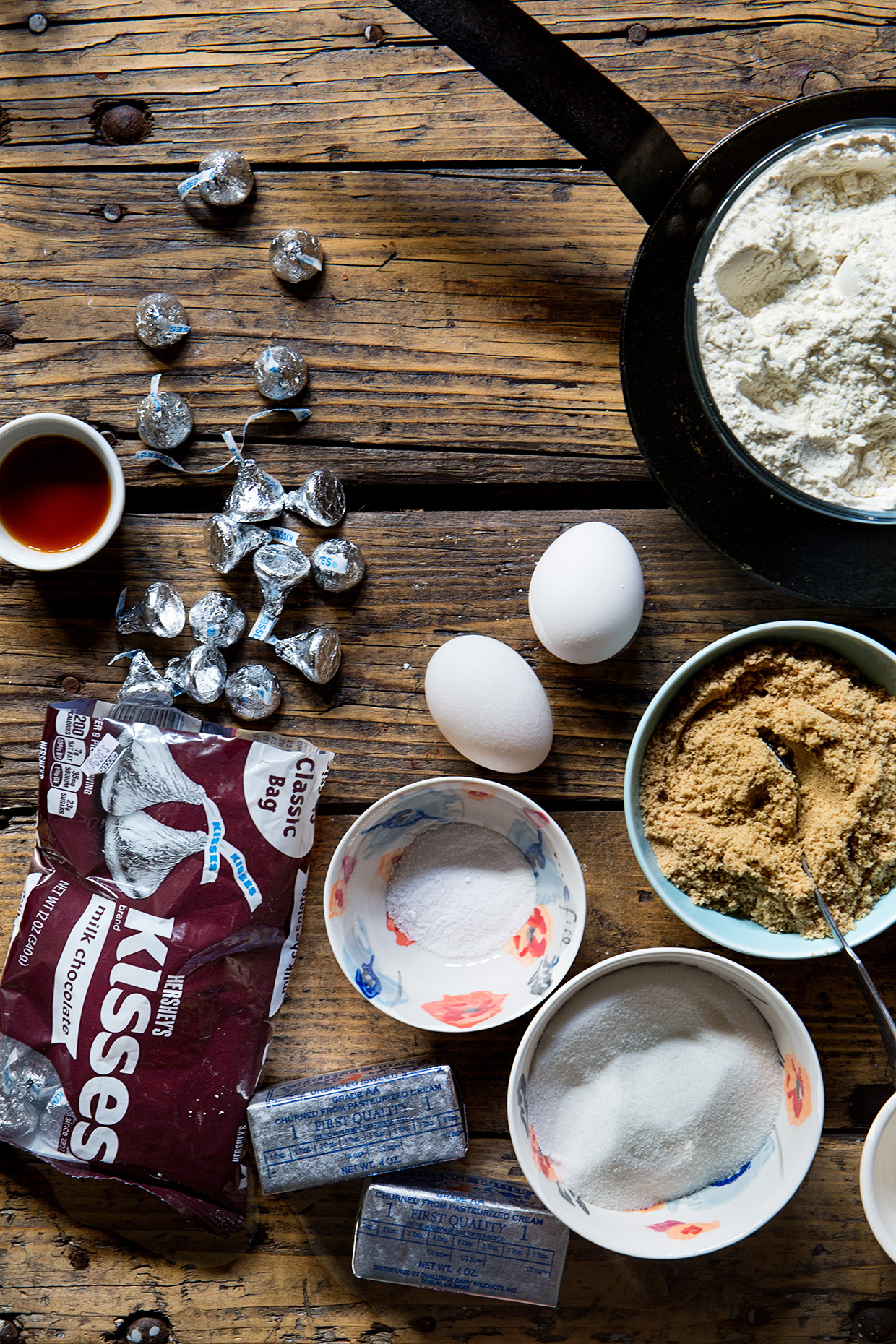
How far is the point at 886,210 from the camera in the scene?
71 centimetres

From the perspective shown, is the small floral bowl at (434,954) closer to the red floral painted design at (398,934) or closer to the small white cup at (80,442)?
the red floral painted design at (398,934)


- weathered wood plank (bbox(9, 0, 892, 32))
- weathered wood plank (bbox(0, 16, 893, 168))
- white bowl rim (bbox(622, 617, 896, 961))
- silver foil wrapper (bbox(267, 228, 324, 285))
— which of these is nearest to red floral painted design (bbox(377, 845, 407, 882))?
white bowl rim (bbox(622, 617, 896, 961))

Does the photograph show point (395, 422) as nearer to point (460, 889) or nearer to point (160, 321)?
point (160, 321)

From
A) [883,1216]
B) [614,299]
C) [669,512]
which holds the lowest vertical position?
[883,1216]

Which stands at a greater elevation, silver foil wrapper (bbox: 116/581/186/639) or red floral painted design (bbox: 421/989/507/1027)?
silver foil wrapper (bbox: 116/581/186/639)

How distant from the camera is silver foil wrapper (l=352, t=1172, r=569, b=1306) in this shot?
776 millimetres

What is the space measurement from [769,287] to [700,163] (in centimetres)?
12

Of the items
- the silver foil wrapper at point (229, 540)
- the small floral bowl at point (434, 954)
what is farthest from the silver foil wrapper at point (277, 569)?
the small floral bowl at point (434, 954)

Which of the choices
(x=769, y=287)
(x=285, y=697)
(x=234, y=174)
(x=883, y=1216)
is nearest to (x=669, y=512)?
(x=769, y=287)

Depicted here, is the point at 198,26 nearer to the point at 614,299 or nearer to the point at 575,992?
the point at 614,299

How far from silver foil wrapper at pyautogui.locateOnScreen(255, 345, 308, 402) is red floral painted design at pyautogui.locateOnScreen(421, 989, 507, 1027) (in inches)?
24.0

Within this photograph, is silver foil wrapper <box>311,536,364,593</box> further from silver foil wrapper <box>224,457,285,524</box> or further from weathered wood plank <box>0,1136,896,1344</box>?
weathered wood plank <box>0,1136,896,1344</box>

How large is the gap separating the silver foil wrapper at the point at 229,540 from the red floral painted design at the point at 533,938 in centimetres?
45

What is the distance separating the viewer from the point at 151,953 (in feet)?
2.61
